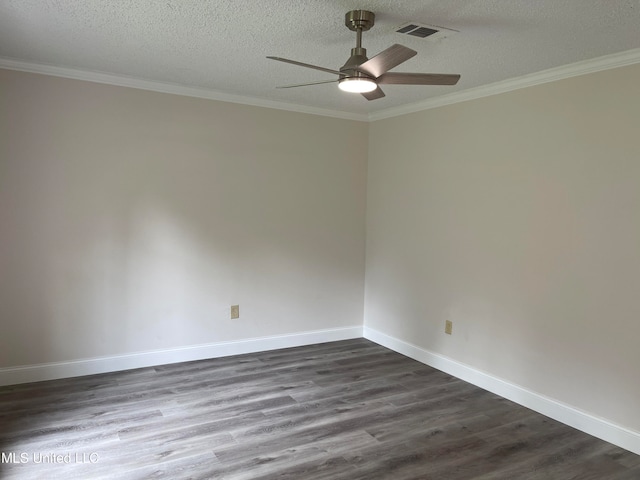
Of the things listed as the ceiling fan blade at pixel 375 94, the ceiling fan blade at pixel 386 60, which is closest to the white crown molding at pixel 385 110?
the ceiling fan blade at pixel 375 94

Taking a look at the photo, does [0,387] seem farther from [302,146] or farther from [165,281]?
[302,146]

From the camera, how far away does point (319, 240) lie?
451 centimetres

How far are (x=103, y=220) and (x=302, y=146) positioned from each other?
6.17 feet

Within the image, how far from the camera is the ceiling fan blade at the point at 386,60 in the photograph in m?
1.95

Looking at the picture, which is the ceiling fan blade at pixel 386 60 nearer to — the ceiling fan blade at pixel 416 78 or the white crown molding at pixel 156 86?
the ceiling fan blade at pixel 416 78

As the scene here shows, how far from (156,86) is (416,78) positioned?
232 centimetres

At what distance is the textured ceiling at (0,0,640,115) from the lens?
2146mm

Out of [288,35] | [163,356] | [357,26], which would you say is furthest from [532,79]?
[163,356]

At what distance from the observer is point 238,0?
2.10 meters

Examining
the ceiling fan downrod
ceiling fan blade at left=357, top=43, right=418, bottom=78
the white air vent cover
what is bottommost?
ceiling fan blade at left=357, top=43, right=418, bottom=78

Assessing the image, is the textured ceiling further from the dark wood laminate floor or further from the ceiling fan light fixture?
the dark wood laminate floor

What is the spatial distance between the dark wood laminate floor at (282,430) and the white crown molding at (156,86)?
2276 mm

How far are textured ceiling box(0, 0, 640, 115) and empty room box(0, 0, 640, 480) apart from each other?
0.02 metres

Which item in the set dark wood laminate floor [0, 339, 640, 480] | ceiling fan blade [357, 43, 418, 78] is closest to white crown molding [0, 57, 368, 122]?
ceiling fan blade [357, 43, 418, 78]
